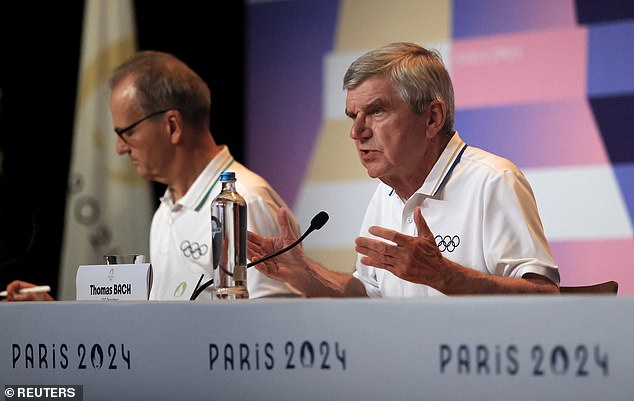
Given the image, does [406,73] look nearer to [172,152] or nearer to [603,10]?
[172,152]

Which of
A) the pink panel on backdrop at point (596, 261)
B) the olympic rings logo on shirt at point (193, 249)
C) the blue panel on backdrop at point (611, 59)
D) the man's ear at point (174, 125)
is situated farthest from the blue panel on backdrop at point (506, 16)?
the olympic rings logo on shirt at point (193, 249)

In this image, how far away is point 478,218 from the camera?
7.17ft

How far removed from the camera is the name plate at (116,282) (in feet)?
6.23

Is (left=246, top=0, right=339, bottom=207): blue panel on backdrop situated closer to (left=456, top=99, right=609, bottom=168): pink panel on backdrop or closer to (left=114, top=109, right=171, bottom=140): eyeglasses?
(left=456, top=99, right=609, bottom=168): pink panel on backdrop

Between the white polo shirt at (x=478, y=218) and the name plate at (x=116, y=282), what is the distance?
27.7 inches

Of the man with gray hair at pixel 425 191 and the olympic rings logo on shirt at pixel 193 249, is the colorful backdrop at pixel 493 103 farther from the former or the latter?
the man with gray hair at pixel 425 191

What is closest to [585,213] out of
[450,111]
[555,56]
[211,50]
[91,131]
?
[555,56]

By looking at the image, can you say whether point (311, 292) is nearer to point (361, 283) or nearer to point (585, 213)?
point (361, 283)

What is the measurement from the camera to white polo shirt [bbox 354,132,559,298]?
2.10 metres

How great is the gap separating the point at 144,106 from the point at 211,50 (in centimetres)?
140

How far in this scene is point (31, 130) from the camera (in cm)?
438

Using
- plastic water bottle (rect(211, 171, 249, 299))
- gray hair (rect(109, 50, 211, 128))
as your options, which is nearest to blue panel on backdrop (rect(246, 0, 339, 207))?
gray hair (rect(109, 50, 211, 128))

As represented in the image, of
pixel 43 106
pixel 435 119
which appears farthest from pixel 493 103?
pixel 43 106

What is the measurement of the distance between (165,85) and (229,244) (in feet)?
4.03
